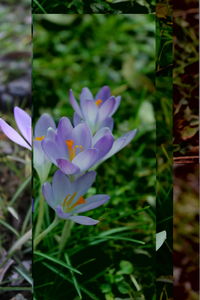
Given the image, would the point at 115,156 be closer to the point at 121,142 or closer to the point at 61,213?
the point at 121,142

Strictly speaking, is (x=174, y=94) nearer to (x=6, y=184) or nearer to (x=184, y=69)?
(x=184, y=69)

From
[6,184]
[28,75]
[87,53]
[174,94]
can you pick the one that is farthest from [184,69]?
[6,184]

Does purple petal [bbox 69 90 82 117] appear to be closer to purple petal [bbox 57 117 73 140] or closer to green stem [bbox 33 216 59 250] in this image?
purple petal [bbox 57 117 73 140]

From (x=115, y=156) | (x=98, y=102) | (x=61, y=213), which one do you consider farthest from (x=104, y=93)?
(x=61, y=213)

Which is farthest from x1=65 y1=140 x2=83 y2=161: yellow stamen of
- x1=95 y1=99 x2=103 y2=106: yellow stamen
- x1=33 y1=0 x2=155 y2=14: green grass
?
x1=33 y1=0 x2=155 y2=14: green grass

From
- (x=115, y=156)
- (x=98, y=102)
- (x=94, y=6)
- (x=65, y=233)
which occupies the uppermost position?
(x=94, y=6)
